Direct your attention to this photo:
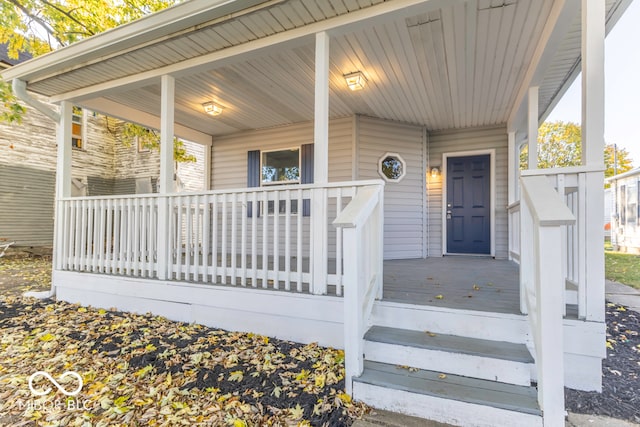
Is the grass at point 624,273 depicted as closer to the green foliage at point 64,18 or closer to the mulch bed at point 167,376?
the mulch bed at point 167,376

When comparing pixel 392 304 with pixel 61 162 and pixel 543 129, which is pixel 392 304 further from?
pixel 543 129

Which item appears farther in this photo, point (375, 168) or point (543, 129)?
point (543, 129)

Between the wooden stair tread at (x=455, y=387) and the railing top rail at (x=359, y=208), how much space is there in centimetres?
96

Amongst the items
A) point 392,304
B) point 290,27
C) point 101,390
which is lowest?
point 101,390

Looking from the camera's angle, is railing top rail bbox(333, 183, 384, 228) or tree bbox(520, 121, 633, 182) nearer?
railing top rail bbox(333, 183, 384, 228)

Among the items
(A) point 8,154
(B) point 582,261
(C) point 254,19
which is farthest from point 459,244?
(A) point 8,154

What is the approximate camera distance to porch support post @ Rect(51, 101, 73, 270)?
14.4 feet

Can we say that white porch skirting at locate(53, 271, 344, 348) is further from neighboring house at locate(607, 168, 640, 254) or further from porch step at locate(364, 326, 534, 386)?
neighboring house at locate(607, 168, 640, 254)

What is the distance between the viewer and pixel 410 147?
5902 mm

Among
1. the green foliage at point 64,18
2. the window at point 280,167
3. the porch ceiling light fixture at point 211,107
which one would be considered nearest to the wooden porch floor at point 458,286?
the window at point 280,167

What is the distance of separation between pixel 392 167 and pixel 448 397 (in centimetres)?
449

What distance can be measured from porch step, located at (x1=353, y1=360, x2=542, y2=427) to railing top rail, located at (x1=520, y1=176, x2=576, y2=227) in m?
0.95

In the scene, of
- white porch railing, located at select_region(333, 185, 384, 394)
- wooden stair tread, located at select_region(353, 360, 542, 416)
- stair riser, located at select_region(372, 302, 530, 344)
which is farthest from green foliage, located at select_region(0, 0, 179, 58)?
wooden stair tread, located at select_region(353, 360, 542, 416)

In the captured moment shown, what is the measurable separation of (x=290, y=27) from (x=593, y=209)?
273cm
